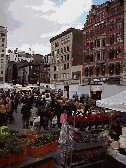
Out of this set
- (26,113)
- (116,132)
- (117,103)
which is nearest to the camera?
(117,103)

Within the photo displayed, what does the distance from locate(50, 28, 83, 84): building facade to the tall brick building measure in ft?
22.6

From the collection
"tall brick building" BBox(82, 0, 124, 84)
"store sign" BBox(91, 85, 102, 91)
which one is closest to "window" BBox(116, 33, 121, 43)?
"tall brick building" BBox(82, 0, 124, 84)

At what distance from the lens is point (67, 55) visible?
174ft

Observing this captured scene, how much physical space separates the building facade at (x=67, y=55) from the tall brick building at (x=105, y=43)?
688 cm

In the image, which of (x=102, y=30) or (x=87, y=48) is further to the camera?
(x=87, y=48)

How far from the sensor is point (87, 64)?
42562 millimetres

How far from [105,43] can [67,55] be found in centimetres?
1727

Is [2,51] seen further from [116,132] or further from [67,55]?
[116,132]

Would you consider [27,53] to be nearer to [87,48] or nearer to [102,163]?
[87,48]

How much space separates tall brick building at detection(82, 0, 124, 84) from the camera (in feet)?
113

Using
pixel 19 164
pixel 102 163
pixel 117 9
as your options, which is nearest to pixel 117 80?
pixel 117 9

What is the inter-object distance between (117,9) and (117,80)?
14.0m

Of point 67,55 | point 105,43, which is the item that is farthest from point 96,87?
point 67,55

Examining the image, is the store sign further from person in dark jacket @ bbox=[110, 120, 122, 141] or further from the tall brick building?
person in dark jacket @ bbox=[110, 120, 122, 141]
